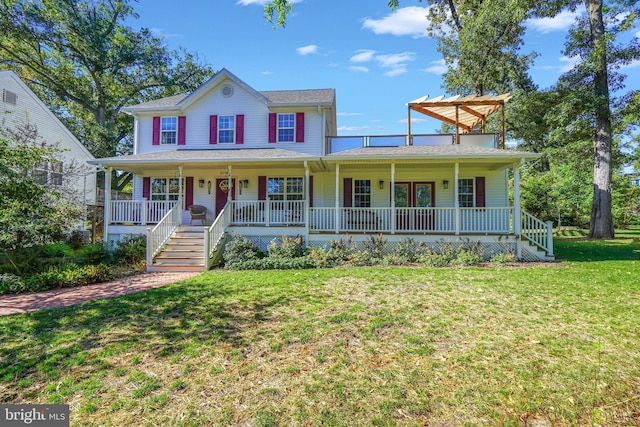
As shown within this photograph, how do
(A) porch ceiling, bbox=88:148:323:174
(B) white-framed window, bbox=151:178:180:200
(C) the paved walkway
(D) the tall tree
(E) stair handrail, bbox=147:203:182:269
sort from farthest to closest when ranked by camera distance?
1. (D) the tall tree
2. (B) white-framed window, bbox=151:178:180:200
3. (A) porch ceiling, bbox=88:148:323:174
4. (E) stair handrail, bbox=147:203:182:269
5. (C) the paved walkway

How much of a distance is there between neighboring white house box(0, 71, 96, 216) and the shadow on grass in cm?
1133

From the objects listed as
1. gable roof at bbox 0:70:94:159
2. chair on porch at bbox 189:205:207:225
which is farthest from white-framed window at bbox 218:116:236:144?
gable roof at bbox 0:70:94:159

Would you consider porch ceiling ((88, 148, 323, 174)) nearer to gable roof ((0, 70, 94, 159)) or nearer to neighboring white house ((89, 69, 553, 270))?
neighboring white house ((89, 69, 553, 270))

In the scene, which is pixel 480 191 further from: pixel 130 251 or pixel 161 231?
pixel 130 251

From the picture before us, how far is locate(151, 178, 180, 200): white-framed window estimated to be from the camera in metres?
14.0

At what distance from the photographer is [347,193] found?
13750 mm

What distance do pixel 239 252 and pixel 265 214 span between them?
218cm

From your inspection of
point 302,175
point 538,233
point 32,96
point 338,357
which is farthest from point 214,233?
point 32,96

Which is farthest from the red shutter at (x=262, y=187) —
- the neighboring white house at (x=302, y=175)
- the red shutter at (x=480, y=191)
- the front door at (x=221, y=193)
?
the red shutter at (x=480, y=191)

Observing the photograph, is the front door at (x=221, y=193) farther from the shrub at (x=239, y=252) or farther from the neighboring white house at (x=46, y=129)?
the neighboring white house at (x=46, y=129)

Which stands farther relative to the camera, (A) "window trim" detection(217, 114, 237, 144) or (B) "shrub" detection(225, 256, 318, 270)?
(A) "window trim" detection(217, 114, 237, 144)

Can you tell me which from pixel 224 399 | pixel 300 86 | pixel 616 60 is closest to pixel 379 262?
pixel 224 399

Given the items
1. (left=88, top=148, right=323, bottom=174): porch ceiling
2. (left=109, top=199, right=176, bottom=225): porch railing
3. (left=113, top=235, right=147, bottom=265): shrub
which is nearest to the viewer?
(left=113, top=235, right=147, bottom=265): shrub

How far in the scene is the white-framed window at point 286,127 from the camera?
13680 millimetres
